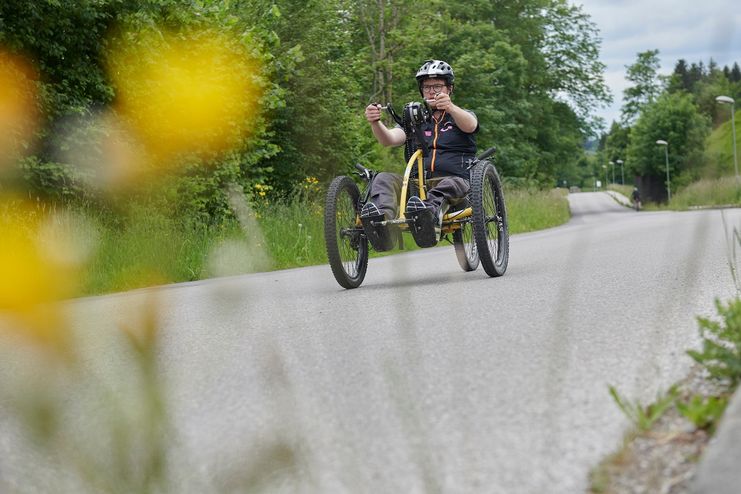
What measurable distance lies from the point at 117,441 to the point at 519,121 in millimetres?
47182

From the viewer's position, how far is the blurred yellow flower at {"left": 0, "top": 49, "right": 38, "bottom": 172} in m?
11.4

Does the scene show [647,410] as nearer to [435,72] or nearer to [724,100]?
[724,100]

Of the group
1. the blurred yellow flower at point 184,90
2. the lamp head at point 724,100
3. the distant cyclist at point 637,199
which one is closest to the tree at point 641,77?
the lamp head at point 724,100

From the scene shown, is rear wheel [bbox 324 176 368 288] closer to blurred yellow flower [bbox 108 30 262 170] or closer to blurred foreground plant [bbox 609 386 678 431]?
blurred foreground plant [bbox 609 386 678 431]

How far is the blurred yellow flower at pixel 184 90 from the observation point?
13.4 m

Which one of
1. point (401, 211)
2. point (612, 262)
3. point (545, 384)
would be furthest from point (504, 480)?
point (612, 262)

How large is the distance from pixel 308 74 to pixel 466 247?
15.4 metres

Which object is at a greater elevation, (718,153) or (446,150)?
(446,150)

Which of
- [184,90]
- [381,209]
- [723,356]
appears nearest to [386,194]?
[381,209]

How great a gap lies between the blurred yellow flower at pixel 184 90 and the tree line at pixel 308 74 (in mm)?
115

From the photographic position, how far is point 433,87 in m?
7.27

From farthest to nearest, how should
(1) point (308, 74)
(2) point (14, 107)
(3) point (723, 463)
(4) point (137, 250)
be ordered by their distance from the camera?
(1) point (308, 74)
(2) point (14, 107)
(4) point (137, 250)
(3) point (723, 463)

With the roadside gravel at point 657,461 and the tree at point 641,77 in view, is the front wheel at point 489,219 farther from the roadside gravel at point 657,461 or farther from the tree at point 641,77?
the roadside gravel at point 657,461

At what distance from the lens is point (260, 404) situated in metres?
2.82
